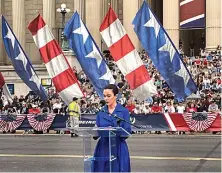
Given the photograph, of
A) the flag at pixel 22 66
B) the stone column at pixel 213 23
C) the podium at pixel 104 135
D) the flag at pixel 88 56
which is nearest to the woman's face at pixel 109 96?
the podium at pixel 104 135

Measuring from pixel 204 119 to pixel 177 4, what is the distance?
1873 centimetres

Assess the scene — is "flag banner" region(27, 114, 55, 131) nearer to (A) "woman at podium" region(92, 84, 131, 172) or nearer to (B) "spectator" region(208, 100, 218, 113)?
(B) "spectator" region(208, 100, 218, 113)

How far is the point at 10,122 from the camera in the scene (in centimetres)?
2981

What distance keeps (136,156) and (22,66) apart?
11.2 meters

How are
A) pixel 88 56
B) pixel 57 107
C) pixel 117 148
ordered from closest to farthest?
pixel 117 148
pixel 88 56
pixel 57 107

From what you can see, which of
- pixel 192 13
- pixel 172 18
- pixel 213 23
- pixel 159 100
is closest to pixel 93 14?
pixel 172 18

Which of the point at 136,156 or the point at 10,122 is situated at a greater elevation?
the point at 136,156

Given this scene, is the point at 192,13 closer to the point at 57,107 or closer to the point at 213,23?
the point at 213,23

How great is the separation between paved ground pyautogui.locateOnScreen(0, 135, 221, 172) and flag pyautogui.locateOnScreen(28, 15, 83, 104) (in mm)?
3698

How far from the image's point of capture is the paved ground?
1473 centimetres

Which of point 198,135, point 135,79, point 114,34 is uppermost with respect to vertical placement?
point 114,34

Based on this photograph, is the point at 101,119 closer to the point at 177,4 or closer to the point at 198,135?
the point at 198,135

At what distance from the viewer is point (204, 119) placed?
2722 centimetres

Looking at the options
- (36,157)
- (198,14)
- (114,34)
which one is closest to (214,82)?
(198,14)
